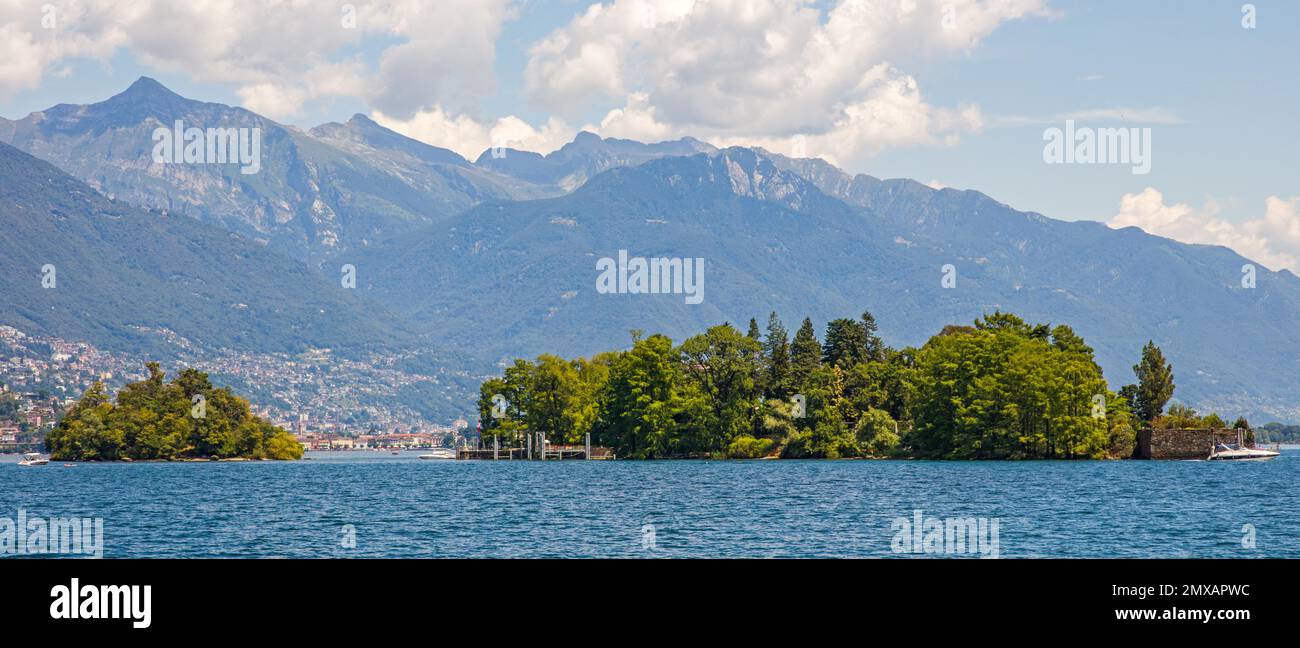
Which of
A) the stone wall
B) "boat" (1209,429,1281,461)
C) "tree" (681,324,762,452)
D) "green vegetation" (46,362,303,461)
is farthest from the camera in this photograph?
"green vegetation" (46,362,303,461)

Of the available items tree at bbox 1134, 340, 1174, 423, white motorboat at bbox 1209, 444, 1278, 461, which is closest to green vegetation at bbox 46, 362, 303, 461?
tree at bbox 1134, 340, 1174, 423

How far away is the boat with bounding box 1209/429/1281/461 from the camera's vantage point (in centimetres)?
14050

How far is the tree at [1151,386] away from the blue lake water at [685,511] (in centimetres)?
2807

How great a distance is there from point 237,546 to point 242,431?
137688mm

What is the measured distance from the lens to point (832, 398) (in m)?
149

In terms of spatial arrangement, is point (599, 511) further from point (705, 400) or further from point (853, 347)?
point (853, 347)

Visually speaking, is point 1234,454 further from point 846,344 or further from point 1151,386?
point 846,344

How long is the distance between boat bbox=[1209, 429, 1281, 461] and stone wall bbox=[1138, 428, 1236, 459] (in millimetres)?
1001

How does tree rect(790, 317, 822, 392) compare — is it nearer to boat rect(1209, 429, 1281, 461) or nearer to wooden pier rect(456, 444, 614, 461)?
wooden pier rect(456, 444, 614, 461)

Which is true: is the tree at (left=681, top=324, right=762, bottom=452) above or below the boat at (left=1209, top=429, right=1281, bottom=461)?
above

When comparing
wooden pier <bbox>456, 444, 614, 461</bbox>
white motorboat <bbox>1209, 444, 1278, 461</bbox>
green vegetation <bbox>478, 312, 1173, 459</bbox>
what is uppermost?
green vegetation <bbox>478, 312, 1173, 459</bbox>

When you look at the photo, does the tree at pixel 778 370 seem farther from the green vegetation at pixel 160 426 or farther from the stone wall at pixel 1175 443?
the green vegetation at pixel 160 426

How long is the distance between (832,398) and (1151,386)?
32.2m
